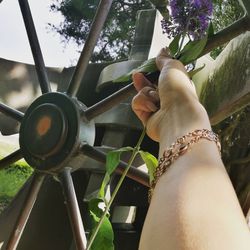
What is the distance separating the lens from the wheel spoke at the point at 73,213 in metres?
0.89

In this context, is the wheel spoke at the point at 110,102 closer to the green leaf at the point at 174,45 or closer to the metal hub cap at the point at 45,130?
the metal hub cap at the point at 45,130

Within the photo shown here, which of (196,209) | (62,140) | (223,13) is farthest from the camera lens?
(223,13)

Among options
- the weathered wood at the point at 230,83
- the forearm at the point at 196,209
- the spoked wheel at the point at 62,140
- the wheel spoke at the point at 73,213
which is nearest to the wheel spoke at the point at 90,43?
the spoked wheel at the point at 62,140

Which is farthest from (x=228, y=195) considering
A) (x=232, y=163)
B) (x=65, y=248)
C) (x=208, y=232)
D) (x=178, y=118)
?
(x=65, y=248)

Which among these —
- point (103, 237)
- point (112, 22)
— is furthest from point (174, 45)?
point (112, 22)

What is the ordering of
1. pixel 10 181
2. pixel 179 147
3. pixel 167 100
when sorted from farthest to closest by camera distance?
1. pixel 10 181
2. pixel 167 100
3. pixel 179 147

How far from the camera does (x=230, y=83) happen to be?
38.9 inches

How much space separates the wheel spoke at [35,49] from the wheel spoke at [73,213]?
0.25m

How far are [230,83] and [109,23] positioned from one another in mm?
951

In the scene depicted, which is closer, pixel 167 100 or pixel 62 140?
pixel 167 100

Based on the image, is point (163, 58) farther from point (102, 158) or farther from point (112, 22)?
point (112, 22)

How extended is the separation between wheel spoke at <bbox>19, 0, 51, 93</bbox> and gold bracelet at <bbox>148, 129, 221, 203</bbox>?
0.62 m

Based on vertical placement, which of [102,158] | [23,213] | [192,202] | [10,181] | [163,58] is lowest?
[10,181]

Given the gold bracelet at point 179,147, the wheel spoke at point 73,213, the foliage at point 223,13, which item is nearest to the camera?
the gold bracelet at point 179,147
